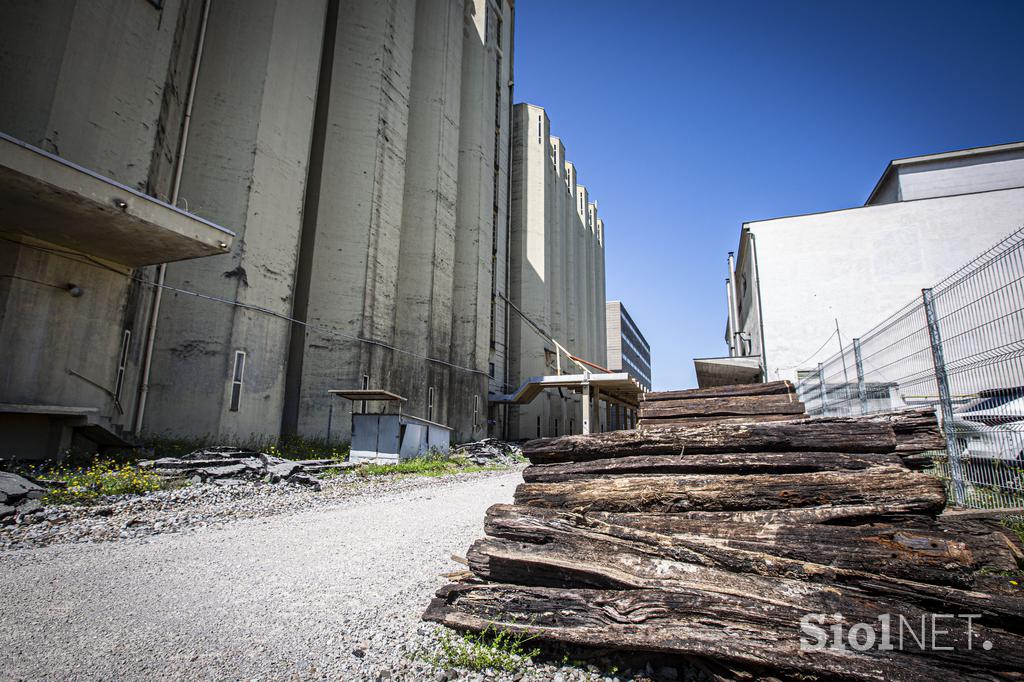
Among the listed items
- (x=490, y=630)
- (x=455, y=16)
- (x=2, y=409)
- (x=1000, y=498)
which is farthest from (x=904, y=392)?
(x=455, y=16)

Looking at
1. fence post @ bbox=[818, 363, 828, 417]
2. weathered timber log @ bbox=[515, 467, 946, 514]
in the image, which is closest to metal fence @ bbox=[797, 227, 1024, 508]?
weathered timber log @ bbox=[515, 467, 946, 514]

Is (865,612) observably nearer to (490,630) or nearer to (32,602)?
(490,630)

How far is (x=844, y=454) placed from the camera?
12.5 feet

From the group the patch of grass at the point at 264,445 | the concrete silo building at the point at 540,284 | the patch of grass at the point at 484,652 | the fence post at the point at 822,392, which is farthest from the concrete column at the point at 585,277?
the patch of grass at the point at 484,652

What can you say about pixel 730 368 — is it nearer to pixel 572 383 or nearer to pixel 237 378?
pixel 572 383

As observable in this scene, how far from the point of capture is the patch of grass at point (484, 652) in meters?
3.07

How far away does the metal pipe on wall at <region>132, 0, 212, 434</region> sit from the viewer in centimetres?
1281

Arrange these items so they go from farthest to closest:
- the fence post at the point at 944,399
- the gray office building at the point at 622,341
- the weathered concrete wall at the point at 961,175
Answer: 1. the gray office building at the point at 622,341
2. the weathered concrete wall at the point at 961,175
3. the fence post at the point at 944,399

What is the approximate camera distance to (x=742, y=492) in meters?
3.68

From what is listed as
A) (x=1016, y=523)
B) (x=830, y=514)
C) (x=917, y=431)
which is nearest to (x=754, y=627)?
(x=830, y=514)

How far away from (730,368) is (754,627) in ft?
82.5

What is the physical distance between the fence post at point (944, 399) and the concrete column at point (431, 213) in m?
17.3

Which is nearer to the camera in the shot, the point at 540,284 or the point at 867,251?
the point at 867,251

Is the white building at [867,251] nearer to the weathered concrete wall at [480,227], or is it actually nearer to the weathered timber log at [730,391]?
the weathered concrete wall at [480,227]
